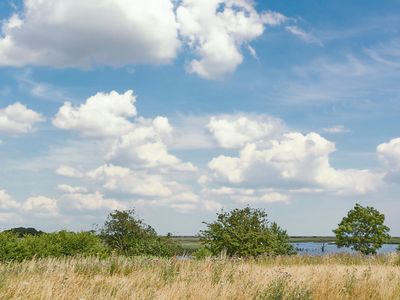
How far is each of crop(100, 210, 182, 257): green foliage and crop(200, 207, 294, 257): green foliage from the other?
8.27ft

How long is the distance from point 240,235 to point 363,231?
70.6 ft

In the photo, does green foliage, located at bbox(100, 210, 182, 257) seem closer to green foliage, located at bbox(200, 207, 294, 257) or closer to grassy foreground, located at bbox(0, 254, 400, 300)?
green foliage, located at bbox(200, 207, 294, 257)

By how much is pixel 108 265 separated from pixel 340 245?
34.2 m

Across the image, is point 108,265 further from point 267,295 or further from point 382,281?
point 382,281

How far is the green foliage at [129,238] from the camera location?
2909cm

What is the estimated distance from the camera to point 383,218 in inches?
1805

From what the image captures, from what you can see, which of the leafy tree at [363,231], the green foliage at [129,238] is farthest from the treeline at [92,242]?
the leafy tree at [363,231]

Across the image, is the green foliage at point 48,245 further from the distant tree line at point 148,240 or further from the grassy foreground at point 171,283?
the grassy foreground at point 171,283

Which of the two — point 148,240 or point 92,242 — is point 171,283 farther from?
point 148,240

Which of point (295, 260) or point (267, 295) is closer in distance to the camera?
point (267, 295)

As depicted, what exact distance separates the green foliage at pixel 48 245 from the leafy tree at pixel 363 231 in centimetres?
2665

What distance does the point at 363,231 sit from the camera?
149 feet

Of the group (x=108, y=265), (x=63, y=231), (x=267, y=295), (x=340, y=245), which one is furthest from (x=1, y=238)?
(x=340, y=245)

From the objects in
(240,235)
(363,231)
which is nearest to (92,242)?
(240,235)
